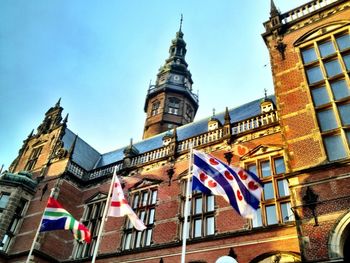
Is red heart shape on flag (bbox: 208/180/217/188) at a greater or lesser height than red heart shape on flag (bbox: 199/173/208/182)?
lesser

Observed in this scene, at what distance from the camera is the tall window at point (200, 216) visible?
1312 centimetres

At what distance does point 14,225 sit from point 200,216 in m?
9.90

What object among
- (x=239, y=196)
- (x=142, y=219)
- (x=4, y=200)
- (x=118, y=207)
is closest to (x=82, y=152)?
(x=4, y=200)

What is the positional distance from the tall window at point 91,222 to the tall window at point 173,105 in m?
15.1

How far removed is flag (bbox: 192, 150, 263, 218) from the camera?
964cm

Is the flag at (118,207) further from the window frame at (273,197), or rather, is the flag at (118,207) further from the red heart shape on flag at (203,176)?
the window frame at (273,197)

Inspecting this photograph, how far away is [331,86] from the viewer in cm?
1147

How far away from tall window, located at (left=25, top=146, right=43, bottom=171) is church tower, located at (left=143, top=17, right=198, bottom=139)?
10360 millimetres

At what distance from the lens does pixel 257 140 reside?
14109 millimetres

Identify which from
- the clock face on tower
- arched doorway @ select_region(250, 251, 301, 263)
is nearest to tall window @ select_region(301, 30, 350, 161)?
arched doorway @ select_region(250, 251, 301, 263)

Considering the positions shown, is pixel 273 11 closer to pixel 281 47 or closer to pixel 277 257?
pixel 281 47

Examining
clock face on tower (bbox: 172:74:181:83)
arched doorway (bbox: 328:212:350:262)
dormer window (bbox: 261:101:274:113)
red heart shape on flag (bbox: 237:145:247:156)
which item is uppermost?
clock face on tower (bbox: 172:74:181:83)

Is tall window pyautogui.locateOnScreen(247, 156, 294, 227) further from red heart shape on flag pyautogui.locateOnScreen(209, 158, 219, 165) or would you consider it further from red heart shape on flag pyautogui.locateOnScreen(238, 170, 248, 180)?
red heart shape on flag pyautogui.locateOnScreen(209, 158, 219, 165)

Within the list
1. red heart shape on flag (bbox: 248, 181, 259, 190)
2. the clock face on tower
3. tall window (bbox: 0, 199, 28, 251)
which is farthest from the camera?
the clock face on tower
